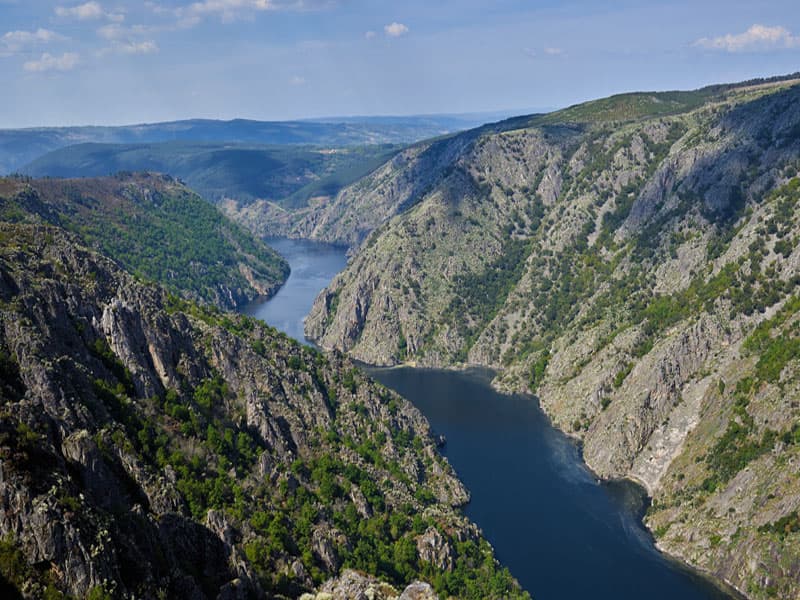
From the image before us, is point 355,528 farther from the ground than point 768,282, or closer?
closer

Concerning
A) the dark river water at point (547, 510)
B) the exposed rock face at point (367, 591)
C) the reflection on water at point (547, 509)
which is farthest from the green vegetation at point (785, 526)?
the exposed rock face at point (367, 591)

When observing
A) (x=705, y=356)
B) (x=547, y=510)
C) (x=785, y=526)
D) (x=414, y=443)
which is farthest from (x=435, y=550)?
(x=705, y=356)

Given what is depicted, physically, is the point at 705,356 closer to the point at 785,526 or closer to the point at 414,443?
the point at 785,526

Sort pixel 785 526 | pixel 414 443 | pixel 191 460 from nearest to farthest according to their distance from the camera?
pixel 191 460
pixel 785 526
pixel 414 443

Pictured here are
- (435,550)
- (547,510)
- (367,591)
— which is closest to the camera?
(367,591)

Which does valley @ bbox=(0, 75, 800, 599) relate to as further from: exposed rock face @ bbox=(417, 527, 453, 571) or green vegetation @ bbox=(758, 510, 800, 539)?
green vegetation @ bbox=(758, 510, 800, 539)

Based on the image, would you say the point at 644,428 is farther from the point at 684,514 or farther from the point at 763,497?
the point at 763,497

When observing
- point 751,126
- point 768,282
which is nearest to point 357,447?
point 768,282

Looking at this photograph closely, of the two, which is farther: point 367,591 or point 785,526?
point 785,526
